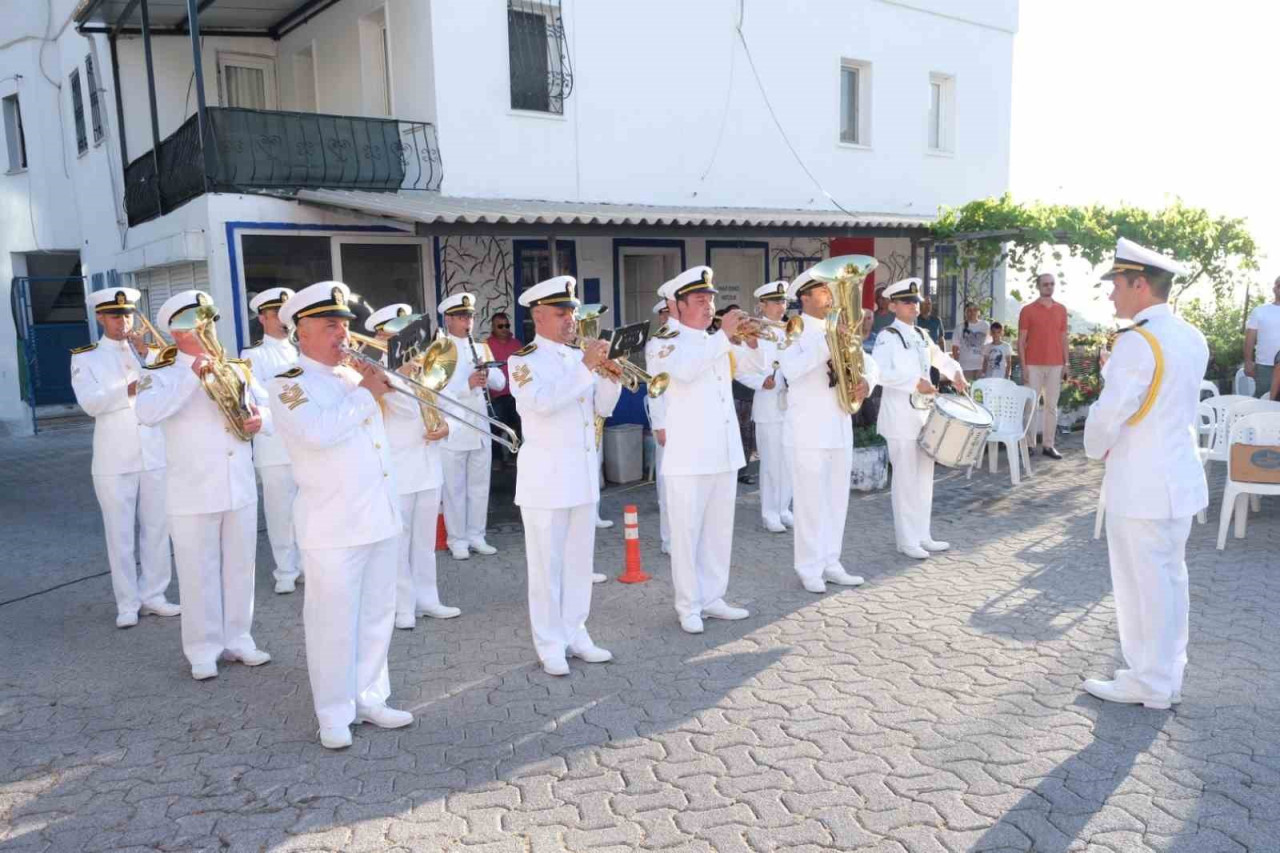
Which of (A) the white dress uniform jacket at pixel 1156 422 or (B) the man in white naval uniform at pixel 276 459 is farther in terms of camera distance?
(B) the man in white naval uniform at pixel 276 459

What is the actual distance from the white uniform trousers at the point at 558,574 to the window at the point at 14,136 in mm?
17055

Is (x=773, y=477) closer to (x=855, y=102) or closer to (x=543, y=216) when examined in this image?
(x=543, y=216)

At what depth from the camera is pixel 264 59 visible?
13.8m

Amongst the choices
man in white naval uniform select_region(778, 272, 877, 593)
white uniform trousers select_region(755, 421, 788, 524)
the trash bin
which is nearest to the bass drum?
man in white naval uniform select_region(778, 272, 877, 593)

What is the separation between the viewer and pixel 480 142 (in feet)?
36.6

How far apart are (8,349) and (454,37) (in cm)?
1077

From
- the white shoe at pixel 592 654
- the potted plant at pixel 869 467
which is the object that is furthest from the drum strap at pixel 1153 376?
the potted plant at pixel 869 467

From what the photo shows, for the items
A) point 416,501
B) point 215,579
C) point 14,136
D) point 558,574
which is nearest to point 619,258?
point 416,501

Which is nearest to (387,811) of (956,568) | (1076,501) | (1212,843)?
(1212,843)

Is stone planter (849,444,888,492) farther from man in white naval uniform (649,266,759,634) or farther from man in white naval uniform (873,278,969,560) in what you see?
man in white naval uniform (649,266,759,634)

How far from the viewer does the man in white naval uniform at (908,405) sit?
22.0 feet

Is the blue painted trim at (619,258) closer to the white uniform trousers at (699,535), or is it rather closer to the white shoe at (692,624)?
the white uniform trousers at (699,535)

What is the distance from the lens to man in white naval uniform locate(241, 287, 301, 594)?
6281mm

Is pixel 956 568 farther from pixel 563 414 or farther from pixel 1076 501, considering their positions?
pixel 563 414
